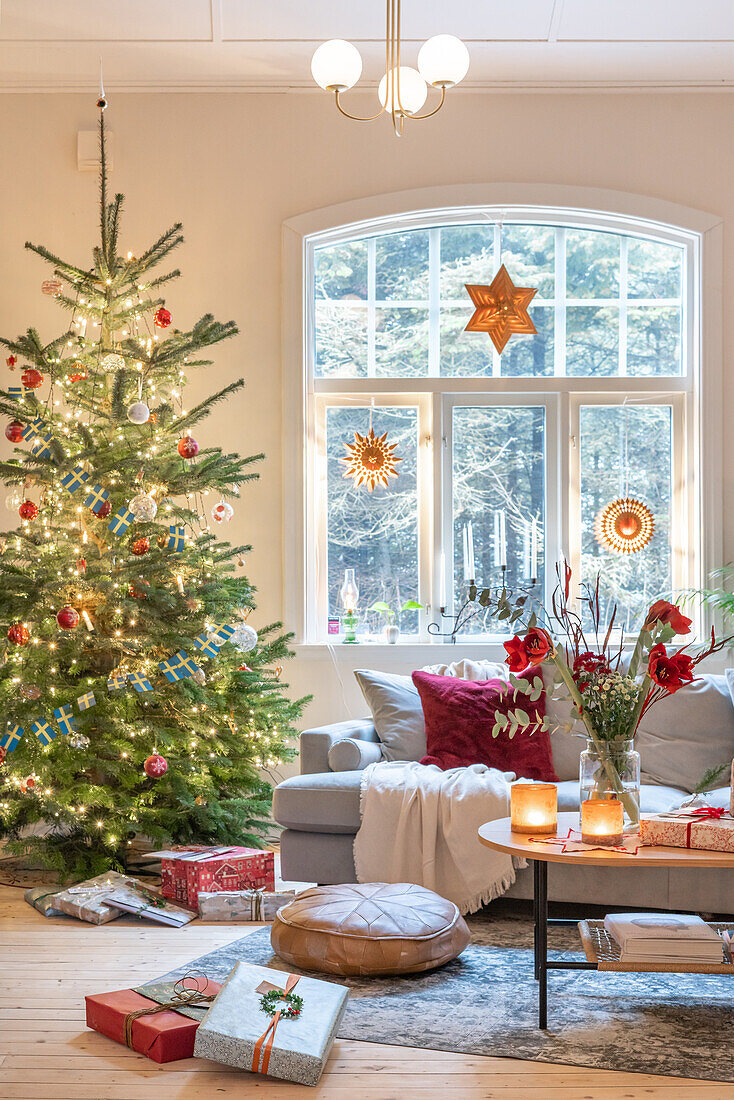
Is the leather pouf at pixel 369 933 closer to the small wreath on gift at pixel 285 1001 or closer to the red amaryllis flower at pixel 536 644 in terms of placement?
the small wreath on gift at pixel 285 1001

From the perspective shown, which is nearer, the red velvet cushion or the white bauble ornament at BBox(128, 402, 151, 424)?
the white bauble ornament at BBox(128, 402, 151, 424)

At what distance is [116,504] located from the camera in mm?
4102

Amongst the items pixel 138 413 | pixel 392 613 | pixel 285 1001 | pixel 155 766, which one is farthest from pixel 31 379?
pixel 285 1001

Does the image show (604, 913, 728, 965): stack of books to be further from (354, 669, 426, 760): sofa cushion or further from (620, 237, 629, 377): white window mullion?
(620, 237, 629, 377): white window mullion

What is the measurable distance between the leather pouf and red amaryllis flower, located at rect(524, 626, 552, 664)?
852 millimetres

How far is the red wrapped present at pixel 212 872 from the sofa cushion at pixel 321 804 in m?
0.19

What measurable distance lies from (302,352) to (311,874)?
2427mm

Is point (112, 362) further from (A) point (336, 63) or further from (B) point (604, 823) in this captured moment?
(B) point (604, 823)

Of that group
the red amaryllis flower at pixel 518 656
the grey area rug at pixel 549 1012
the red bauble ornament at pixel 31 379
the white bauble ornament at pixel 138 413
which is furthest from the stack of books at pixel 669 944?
the red bauble ornament at pixel 31 379

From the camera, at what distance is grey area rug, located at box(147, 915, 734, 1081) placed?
2.53m

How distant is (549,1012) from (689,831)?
0.61 meters

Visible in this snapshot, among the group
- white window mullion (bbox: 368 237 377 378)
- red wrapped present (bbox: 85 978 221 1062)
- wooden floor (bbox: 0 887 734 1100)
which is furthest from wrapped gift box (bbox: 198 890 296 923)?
white window mullion (bbox: 368 237 377 378)

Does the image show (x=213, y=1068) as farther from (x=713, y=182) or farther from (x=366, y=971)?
(x=713, y=182)

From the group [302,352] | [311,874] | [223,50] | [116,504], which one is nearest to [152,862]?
[311,874]
